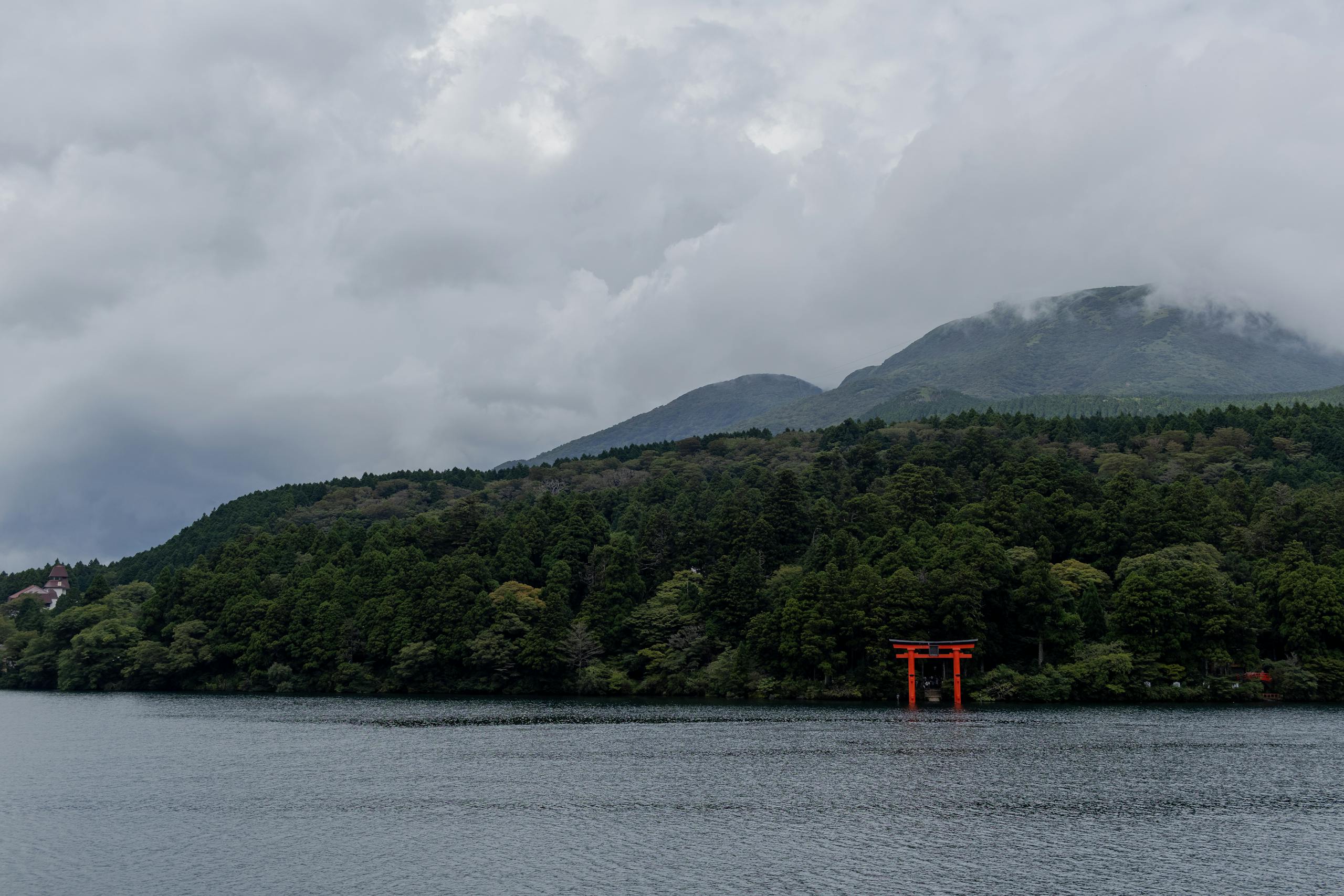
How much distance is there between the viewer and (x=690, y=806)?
41.3m

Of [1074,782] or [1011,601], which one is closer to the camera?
[1074,782]

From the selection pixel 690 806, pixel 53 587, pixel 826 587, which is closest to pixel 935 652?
pixel 826 587

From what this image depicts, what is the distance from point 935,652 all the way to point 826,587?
9792 mm

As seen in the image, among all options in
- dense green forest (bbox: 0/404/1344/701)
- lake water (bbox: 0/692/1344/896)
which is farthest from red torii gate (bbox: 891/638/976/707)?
lake water (bbox: 0/692/1344/896)

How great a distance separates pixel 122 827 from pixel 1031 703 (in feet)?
202

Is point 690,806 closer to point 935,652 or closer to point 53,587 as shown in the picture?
point 935,652

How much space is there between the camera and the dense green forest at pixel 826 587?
→ 82.2 meters

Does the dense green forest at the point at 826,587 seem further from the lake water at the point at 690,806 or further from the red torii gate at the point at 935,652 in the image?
the lake water at the point at 690,806

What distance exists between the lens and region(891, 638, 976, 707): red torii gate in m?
81.9

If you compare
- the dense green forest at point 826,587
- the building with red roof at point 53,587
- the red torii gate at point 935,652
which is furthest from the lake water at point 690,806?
the building with red roof at point 53,587

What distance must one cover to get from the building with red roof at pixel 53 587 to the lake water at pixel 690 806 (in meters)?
122

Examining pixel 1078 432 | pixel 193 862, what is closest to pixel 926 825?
pixel 193 862

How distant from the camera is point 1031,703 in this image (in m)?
80.3

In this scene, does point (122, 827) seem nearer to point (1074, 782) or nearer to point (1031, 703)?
point (1074, 782)
